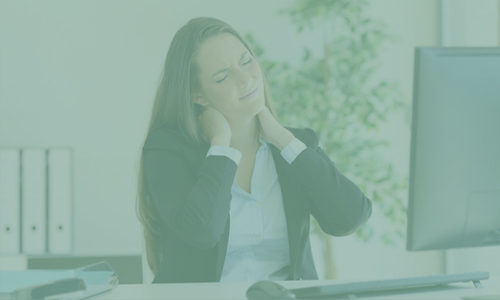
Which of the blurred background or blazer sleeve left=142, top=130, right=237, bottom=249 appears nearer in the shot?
blazer sleeve left=142, top=130, right=237, bottom=249

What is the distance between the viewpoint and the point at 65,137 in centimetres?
297

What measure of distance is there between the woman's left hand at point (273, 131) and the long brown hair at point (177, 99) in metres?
0.17

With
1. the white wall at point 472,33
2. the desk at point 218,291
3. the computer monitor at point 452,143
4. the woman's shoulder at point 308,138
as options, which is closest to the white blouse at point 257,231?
the woman's shoulder at point 308,138

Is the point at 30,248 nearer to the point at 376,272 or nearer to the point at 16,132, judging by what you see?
the point at 16,132

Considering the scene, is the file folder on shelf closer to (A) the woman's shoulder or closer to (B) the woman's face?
(B) the woman's face

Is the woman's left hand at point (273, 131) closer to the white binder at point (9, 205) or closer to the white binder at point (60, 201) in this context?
the white binder at point (60, 201)

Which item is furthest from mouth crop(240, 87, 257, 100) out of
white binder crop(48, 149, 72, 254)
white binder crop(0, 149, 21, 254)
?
white binder crop(0, 149, 21, 254)

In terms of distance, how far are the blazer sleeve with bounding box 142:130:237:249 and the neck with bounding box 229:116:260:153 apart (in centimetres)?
15

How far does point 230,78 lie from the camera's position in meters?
1.41

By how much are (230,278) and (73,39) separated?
2.12m

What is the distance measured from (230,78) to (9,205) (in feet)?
4.84

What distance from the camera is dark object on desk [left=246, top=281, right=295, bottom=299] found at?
86 centimetres

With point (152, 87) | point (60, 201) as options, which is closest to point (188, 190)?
point (60, 201)

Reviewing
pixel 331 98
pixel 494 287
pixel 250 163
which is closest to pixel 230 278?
pixel 250 163
